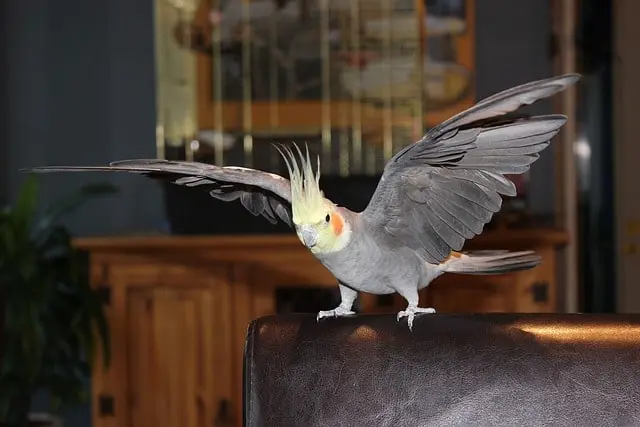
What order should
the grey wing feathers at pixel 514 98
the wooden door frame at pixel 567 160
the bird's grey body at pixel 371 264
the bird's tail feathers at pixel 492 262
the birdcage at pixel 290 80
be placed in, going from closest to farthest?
the grey wing feathers at pixel 514 98
the bird's grey body at pixel 371 264
the bird's tail feathers at pixel 492 262
the wooden door frame at pixel 567 160
the birdcage at pixel 290 80

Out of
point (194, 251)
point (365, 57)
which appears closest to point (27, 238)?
point (194, 251)

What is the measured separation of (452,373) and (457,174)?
9.0 inches

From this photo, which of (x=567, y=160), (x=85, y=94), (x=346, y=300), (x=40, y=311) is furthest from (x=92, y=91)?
(x=346, y=300)

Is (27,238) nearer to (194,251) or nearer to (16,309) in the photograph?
(16,309)

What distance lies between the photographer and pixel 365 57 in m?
2.42

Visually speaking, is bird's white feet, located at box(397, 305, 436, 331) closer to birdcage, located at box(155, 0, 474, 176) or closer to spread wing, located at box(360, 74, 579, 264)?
spread wing, located at box(360, 74, 579, 264)

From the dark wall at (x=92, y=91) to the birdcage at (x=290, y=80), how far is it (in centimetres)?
26

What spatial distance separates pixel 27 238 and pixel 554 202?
1.58m

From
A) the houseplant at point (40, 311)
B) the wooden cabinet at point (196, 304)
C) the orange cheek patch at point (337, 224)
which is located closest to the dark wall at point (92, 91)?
the houseplant at point (40, 311)

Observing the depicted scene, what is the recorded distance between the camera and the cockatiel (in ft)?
2.79

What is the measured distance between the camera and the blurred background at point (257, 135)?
212cm

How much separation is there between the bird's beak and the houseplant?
4.31 ft

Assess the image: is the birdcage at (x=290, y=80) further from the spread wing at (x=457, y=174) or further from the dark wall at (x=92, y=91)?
the spread wing at (x=457, y=174)

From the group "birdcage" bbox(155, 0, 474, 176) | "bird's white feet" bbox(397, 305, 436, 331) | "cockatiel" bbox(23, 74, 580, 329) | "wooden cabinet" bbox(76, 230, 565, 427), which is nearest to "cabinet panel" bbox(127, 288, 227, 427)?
"wooden cabinet" bbox(76, 230, 565, 427)
